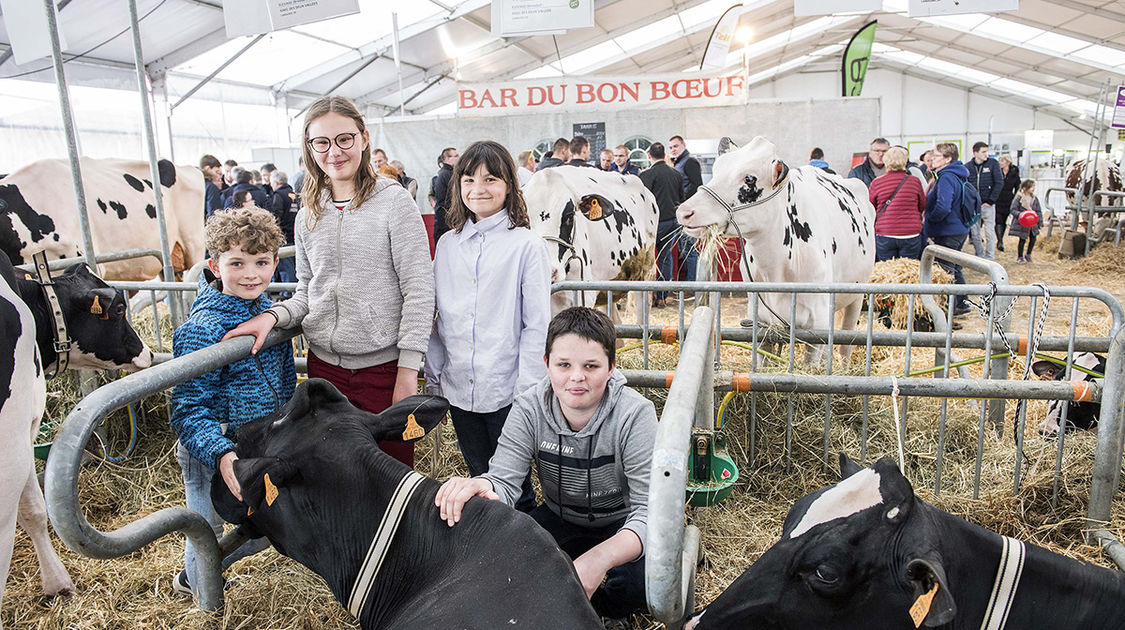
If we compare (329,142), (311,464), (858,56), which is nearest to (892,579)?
(311,464)

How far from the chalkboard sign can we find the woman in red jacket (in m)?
5.34

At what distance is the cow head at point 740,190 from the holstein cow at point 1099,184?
1145cm

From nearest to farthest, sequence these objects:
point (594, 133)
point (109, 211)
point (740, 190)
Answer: point (740, 190)
point (109, 211)
point (594, 133)

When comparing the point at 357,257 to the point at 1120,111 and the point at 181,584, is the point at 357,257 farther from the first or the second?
the point at 1120,111

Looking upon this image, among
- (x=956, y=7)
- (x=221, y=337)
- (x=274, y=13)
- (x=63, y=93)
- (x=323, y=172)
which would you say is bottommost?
(x=221, y=337)

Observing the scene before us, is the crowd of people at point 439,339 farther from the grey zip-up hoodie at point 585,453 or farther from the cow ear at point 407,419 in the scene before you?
the cow ear at point 407,419

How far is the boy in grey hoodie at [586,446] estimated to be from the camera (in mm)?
2143

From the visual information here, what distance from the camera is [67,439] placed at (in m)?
1.69

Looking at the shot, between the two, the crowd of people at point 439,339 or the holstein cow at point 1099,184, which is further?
the holstein cow at point 1099,184

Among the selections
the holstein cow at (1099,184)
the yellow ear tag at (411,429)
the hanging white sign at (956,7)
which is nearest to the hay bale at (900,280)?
the hanging white sign at (956,7)

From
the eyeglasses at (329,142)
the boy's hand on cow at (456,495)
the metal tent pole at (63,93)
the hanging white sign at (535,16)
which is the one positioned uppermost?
the hanging white sign at (535,16)

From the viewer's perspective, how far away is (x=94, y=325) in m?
3.18

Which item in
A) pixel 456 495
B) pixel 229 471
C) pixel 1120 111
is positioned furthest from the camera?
pixel 1120 111

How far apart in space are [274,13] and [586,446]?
12.0 feet
